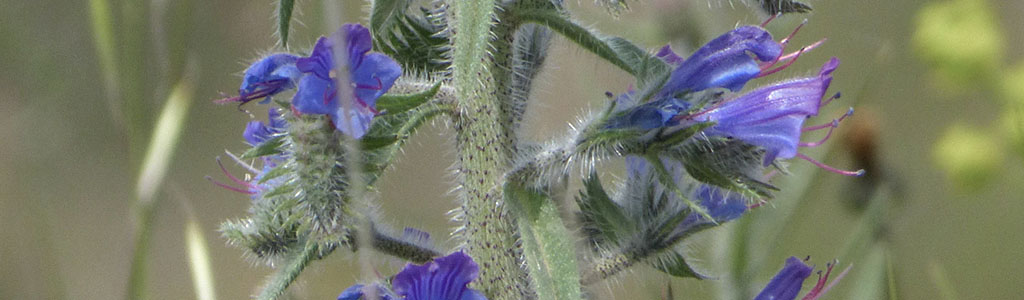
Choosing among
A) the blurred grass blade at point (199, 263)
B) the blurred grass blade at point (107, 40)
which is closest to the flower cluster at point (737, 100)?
the blurred grass blade at point (199, 263)

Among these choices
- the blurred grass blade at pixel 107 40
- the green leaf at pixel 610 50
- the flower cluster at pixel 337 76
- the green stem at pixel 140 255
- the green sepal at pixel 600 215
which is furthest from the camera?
the blurred grass blade at pixel 107 40

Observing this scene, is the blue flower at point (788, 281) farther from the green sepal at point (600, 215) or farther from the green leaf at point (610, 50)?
the green leaf at point (610, 50)

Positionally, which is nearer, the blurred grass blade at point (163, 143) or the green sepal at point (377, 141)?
the green sepal at point (377, 141)

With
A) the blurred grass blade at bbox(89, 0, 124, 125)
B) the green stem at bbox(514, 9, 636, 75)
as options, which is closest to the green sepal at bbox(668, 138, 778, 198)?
the green stem at bbox(514, 9, 636, 75)

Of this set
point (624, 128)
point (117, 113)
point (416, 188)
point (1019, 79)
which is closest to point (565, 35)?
point (624, 128)

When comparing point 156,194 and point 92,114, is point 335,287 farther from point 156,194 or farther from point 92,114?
point 92,114

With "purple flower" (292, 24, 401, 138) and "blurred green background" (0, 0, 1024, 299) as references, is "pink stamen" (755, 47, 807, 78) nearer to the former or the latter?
"blurred green background" (0, 0, 1024, 299)

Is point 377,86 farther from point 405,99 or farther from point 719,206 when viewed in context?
point 719,206
